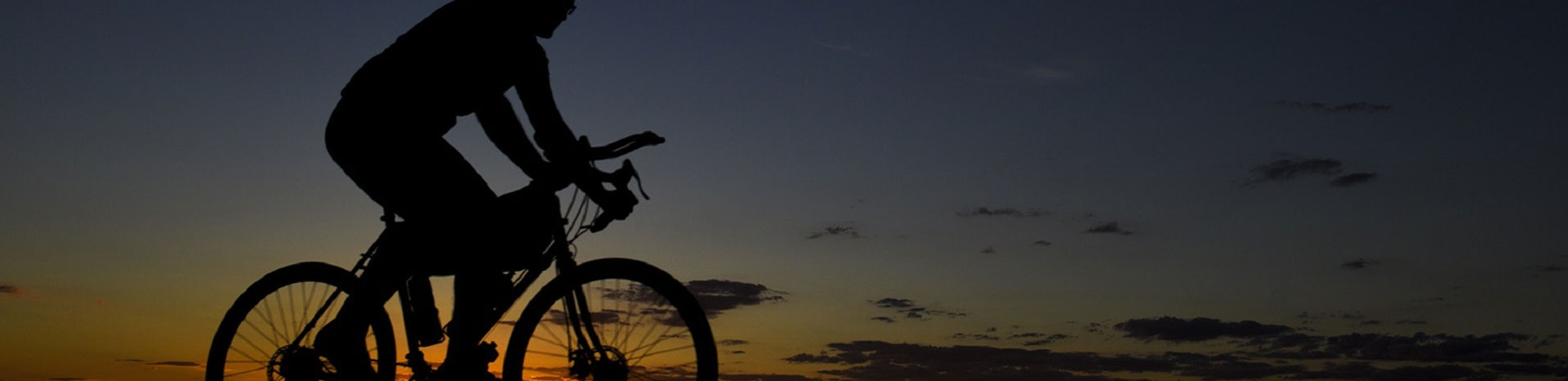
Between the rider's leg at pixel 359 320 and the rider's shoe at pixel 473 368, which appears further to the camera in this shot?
the rider's leg at pixel 359 320

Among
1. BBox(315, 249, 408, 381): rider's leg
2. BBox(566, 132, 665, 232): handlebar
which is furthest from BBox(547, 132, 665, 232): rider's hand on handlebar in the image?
BBox(315, 249, 408, 381): rider's leg

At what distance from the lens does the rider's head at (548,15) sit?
19.3ft

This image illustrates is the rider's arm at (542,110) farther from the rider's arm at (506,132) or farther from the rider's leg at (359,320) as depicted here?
the rider's leg at (359,320)

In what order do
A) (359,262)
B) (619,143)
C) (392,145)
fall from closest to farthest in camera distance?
1. (392,145)
2. (619,143)
3. (359,262)

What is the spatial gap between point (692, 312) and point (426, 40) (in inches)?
65.1

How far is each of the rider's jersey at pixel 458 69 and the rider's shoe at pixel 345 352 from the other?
1.22 m

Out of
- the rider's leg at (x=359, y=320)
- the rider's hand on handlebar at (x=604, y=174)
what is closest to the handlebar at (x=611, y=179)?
the rider's hand on handlebar at (x=604, y=174)

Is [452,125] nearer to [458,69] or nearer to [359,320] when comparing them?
[458,69]

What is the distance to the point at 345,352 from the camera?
253 inches

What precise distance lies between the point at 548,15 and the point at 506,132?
1.81 feet

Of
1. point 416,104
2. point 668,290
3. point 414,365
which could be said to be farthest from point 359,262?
point 668,290

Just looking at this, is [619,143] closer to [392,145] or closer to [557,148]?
[557,148]

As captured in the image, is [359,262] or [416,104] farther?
[359,262]

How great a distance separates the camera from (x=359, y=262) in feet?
22.2
